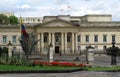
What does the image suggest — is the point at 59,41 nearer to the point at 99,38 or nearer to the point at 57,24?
the point at 57,24

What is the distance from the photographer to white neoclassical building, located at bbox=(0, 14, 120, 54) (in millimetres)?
98562

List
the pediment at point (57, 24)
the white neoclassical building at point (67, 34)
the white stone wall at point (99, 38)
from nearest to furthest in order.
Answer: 1. the pediment at point (57, 24)
2. the white neoclassical building at point (67, 34)
3. the white stone wall at point (99, 38)

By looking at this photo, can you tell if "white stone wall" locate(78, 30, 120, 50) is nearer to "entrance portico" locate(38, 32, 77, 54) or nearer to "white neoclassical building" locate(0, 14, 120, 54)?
"white neoclassical building" locate(0, 14, 120, 54)

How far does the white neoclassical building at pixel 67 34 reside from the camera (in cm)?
9856

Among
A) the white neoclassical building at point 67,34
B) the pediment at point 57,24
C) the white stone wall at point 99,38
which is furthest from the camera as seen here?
the white stone wall at point 99,38

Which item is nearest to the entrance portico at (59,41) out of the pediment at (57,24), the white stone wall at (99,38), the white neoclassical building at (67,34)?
the white neoclassical building at (67,34)

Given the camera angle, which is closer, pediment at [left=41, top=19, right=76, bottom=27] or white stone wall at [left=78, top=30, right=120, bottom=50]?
pediment at [left=41, top=19, right=76, bottom=27]

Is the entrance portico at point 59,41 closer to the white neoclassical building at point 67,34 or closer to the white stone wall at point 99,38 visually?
the white neoclassical building at point 67,34

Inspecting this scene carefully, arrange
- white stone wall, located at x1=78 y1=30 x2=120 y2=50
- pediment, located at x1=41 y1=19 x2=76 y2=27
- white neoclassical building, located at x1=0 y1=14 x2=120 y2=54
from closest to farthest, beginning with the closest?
pediment, located at x1=41 y1=19 x2=76 y2=27 → white neoclassical building, located at x1=0 y1=14 x2=120 y2=54 → white stone wall, located at x1=78 y1=30 x2=120 y2=50

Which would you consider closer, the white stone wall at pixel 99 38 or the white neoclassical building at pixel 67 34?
the white neoclassical building at pixel 67 34

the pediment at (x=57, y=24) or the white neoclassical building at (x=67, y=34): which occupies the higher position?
the pediment at (x=57, y=24)

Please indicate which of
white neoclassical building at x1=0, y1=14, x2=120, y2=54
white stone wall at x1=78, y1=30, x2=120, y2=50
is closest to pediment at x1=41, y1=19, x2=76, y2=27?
white neoclassical building at x1=0, y1=14, x2=120, y2=54

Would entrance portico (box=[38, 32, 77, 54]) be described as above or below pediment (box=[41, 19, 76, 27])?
below

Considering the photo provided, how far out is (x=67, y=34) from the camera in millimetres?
99625
